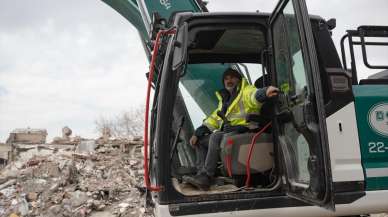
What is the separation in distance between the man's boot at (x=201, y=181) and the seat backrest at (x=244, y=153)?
0.62 ft

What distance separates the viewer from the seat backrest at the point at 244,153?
11.2 ft

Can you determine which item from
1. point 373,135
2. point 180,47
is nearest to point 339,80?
point 373,135

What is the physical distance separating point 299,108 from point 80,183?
→ 9.19m

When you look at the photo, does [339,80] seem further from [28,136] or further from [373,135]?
[28,136]

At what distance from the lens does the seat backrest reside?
340 centimetres

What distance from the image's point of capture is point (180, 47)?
3.01 metres

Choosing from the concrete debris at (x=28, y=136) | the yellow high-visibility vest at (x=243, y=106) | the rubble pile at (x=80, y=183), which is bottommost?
the rubble pile at (x=80, y=183)

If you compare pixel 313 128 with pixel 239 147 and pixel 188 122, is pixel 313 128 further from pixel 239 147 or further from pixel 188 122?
pixel 188 122

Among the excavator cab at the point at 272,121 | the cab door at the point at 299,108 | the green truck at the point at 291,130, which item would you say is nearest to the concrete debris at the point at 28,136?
the excavator cab at the point at 272,121

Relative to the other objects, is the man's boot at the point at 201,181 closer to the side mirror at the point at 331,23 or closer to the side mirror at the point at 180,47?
the side mirror at the point at 180,47

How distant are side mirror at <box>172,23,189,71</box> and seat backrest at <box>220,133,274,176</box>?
82cm

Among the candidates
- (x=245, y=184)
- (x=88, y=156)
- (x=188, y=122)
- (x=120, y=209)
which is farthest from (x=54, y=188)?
(x=245, y=184)

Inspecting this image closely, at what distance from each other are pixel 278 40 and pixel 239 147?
0.87 meters

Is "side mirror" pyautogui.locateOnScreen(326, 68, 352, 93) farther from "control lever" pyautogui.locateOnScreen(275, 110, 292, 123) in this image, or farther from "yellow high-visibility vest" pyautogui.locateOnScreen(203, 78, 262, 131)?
"yellow high-visibility vest" pyautogui.locateOnScreen(203, 78, 262, 131)
